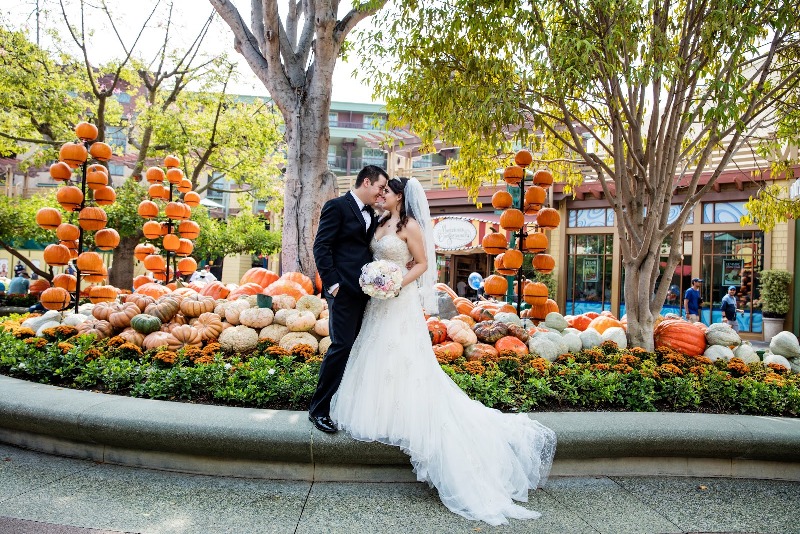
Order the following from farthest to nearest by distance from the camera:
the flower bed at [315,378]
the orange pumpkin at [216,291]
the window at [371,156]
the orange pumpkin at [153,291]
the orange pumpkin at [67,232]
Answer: the window at [371,156], the orange pumpkin at [67,232], the orange pumpkin at [153,291], the orange pumpkin at [216,291], the flower bed at [315,378]

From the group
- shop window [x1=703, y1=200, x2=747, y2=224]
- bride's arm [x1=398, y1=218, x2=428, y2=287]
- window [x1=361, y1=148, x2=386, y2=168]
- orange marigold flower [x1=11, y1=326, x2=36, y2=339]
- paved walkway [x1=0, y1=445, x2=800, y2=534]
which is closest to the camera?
paved walkway [x1=0, y1=445, x2=800, y2=534]

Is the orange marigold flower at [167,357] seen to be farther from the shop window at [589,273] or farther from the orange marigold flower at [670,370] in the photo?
the shop window at [589,273]

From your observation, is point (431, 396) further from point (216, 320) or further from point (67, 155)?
point (67, 155)

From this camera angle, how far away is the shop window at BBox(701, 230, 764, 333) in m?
15.6

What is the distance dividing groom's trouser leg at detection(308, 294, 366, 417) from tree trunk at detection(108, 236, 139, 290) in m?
12.2

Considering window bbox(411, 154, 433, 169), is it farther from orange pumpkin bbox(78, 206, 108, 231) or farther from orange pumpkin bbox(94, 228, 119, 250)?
orange pumpkin bbox(78, 206, 108, 231)

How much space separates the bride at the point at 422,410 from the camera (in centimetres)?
334

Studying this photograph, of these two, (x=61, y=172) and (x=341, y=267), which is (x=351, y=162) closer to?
(x=61, y=172)

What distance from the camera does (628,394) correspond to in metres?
4.73

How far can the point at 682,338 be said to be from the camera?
6.48m

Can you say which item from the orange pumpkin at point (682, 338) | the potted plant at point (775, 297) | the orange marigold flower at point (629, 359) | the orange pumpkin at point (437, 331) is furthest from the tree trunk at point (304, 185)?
the potted plant at point (775, 297)

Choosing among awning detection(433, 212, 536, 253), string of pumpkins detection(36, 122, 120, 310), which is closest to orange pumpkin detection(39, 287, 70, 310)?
string of pumpkins detection(36, 122, 120, 310)

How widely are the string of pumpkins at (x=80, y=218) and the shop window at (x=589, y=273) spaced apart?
49.2 feet

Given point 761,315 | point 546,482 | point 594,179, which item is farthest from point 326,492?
point 594,179
